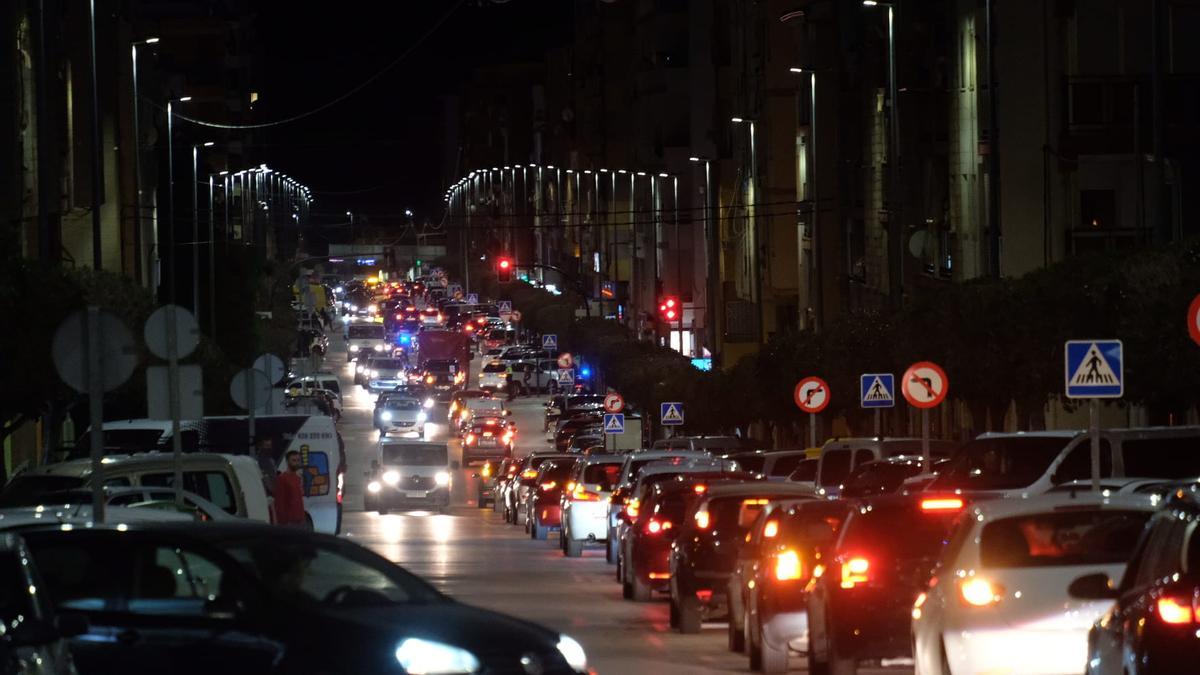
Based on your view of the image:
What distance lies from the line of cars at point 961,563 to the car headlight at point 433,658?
308cm

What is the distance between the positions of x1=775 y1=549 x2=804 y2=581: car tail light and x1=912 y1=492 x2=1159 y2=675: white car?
4639mm

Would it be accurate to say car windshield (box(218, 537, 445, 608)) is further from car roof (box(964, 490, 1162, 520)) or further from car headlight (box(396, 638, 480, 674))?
car roof (box(964, 490, 1162, 520))

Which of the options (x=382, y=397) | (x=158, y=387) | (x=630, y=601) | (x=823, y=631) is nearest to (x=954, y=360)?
(x=630, y=601)

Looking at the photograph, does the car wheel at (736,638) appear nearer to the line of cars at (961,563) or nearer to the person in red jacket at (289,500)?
the line of cars at (961,563)

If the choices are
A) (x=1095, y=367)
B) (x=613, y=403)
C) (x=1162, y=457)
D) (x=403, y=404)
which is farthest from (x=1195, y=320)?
(x=403, y=404)

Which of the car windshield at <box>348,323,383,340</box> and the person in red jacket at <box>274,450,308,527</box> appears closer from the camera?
the person in red jacket at <box>274,450,308,527</box>

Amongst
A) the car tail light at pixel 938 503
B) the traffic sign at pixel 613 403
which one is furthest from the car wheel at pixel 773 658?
the traffic sign at pixel 613 403

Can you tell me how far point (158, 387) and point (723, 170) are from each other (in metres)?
73.2

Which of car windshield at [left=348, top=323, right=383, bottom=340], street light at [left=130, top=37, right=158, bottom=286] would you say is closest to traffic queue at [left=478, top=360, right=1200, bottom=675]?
street light at [left=130, top=37, right=158, bottom=286]

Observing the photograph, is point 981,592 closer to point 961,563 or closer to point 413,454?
point 961,563

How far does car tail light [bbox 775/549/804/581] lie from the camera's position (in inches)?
747

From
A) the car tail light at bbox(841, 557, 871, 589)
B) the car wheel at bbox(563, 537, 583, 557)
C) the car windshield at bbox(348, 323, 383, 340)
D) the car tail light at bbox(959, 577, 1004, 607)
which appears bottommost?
the car wheel at bbox(563, 537, 583, 557)

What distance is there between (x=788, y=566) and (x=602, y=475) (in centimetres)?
2039

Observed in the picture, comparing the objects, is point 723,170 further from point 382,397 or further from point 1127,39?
point 1127,39
